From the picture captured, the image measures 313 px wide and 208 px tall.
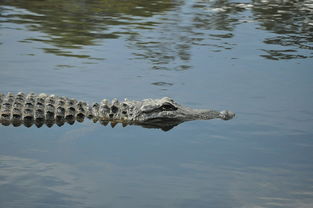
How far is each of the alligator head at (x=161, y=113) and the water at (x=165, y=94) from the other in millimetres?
141

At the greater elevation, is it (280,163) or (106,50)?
(106,50)

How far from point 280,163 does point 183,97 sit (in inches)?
108

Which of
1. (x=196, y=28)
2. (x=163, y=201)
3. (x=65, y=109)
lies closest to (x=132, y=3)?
(x=196, y=28)

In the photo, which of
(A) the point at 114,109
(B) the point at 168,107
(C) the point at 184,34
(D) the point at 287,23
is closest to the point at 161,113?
(B) the point at 168,107

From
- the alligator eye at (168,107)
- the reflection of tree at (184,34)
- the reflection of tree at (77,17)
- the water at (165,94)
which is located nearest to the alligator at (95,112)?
the alligator eye at (168,107)

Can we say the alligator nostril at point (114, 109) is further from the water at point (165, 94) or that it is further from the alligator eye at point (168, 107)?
the alligator eye at point (168, 107)

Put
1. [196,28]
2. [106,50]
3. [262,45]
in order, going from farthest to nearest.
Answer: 1. [196,28]
2. [262,45]
3. [106,50]

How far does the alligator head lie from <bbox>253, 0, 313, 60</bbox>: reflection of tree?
4052 millimetres

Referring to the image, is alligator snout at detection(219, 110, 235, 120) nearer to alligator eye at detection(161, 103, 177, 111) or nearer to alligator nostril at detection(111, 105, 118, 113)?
alligator eye at detection(161, 103, 177, 111)

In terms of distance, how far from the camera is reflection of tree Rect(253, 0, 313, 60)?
43.8ft

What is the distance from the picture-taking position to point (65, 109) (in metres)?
8.84

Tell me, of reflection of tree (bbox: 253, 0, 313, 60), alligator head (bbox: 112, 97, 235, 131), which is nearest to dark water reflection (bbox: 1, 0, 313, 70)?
reflection of tree (bbox: 253, 0, 313, 60)

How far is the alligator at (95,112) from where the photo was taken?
28.6 ft

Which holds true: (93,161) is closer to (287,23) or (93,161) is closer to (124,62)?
(124,62)
